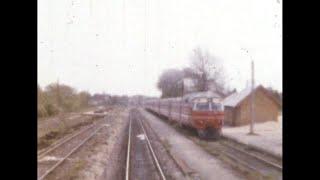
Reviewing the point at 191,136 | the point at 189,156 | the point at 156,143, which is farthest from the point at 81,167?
the point at 191,136

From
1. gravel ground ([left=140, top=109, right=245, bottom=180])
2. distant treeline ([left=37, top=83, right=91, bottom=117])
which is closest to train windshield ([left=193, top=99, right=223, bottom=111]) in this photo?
gravel ground ([left=140, top=109, right=245, bottom=180])

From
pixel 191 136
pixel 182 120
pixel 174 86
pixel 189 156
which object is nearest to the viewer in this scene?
pixel 189 156

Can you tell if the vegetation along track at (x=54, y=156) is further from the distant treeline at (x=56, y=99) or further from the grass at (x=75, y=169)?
the distant treeline at (x=56, y=99)

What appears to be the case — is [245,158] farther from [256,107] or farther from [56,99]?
[56,99]

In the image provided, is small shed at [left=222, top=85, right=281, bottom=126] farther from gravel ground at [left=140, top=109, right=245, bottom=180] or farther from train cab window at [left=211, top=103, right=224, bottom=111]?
gravel ground at [left=140, top=109, right=245, bottom=180]

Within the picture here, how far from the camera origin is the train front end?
72.4 ft

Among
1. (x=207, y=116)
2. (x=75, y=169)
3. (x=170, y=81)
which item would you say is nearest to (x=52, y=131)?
(x=207, y=116)

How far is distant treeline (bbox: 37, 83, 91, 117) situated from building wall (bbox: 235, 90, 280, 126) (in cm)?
1390

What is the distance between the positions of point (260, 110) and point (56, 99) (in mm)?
16498

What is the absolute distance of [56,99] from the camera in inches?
1331
